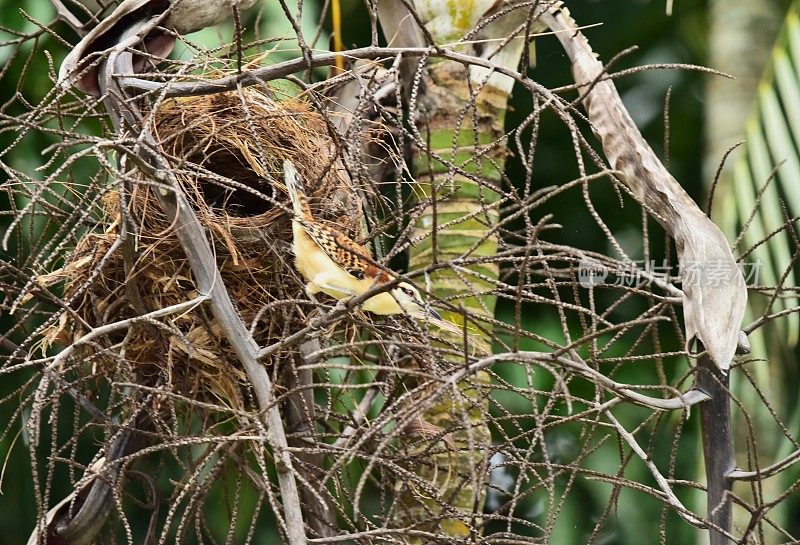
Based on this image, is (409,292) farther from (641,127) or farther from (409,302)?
(641,127)

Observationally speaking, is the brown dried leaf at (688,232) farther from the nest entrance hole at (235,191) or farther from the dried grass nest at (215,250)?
the nest entrance hole at (235,191)

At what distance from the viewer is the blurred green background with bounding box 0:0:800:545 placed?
4516mm

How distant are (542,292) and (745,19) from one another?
1378 millimetres

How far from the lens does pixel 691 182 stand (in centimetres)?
527

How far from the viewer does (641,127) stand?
5.10 metres

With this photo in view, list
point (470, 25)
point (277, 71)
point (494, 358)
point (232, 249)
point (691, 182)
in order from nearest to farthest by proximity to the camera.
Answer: point (494, 358)
point (277, 71)
point (232, 249)
point (470, 25)
point (691, 182)

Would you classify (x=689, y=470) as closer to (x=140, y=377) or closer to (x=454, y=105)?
(x=454, y=105)

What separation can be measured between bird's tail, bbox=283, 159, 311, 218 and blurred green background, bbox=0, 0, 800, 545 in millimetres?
2382

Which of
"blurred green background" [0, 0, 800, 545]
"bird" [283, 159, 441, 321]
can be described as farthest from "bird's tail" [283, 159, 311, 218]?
Answer: "blurred green background" [0, 0, 800, 545]

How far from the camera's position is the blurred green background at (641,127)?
14.8 feet

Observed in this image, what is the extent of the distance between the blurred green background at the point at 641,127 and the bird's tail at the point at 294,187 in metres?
2.38

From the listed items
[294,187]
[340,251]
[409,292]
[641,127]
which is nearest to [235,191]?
[294,187]

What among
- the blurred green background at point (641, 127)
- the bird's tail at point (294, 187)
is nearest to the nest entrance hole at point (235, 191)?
the bird's tail at point (294, 187)

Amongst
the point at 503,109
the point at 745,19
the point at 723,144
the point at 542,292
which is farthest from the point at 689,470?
the point at 503,109
